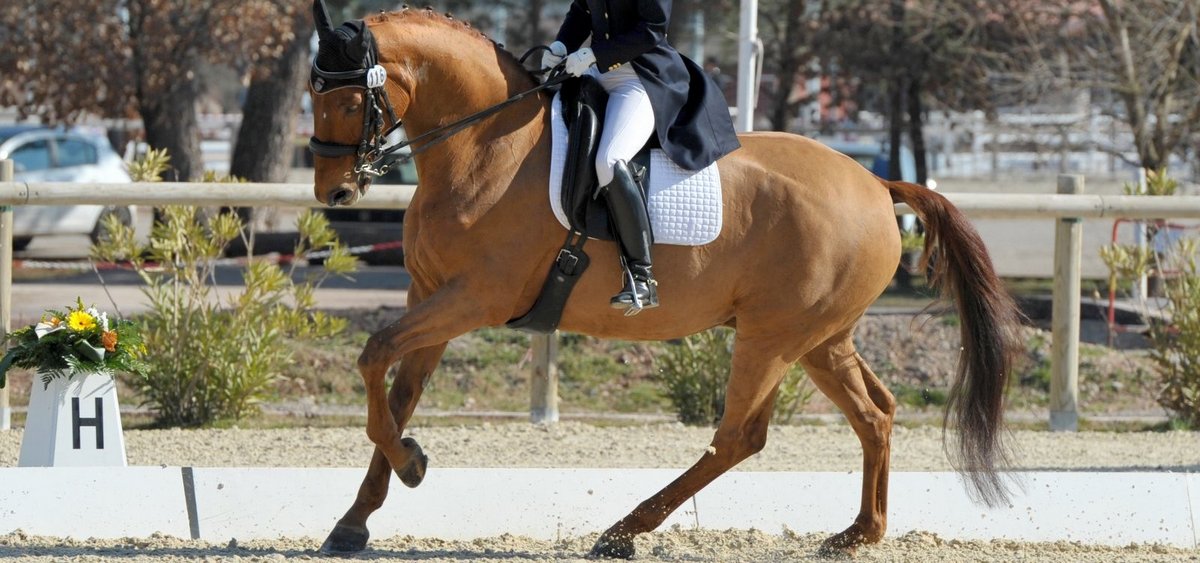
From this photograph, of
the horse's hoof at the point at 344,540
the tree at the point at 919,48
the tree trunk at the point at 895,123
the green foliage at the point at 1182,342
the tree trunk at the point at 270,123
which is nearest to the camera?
the horse's hoof at the point at 344,540

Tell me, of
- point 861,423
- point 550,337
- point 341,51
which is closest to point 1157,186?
point 550,337

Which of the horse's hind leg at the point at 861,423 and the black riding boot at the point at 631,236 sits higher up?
the black riding boot at the point at 631,236

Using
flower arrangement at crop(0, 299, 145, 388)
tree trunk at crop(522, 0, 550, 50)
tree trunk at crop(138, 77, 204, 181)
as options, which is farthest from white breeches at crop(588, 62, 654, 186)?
tree trunk at crop(522, 0, 550, 50)

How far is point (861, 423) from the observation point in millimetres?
5246

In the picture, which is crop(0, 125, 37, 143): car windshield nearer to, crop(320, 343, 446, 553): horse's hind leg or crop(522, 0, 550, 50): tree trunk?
crop(522, 0, 550, 50): tree trunk

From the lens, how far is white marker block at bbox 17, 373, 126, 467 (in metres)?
5.59

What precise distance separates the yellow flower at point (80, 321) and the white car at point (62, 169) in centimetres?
1028

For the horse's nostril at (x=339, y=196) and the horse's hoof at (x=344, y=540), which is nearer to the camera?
the horse's nostril at (x=339, y=196)

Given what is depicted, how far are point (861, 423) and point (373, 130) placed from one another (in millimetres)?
2059

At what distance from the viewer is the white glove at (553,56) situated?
4930 millimetres

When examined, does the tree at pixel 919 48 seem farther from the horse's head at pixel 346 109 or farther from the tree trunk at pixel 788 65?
the horse's head at pixel 346 109

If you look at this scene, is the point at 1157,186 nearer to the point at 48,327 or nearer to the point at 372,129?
the point at 372,129

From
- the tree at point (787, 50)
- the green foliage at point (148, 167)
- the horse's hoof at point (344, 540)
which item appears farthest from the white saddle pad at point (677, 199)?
the tree at point (787, 50)

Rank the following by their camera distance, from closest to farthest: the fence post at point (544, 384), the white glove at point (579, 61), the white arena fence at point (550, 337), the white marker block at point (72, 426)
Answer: the white glove at point (579, 61) < the white marker block at point (72, 426) < the white arena fence at point (550, 337) < the fence post at point (544, 384)
